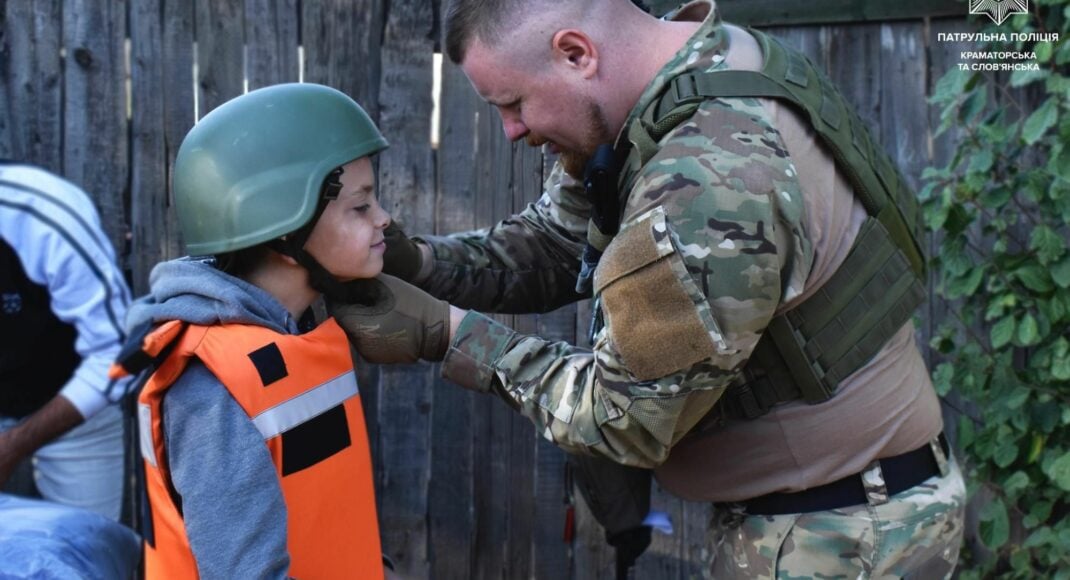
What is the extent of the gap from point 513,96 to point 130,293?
6.65ft

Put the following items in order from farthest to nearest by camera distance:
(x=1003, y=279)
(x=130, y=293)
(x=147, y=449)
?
(x=130, y=293), (x=1003, y=279), (x=147, y=449)

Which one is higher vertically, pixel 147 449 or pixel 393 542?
pixel 147 449

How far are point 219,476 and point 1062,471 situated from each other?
262 cm

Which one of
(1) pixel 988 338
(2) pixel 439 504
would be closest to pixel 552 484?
(2) pixel 439 504

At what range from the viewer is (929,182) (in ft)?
11.9

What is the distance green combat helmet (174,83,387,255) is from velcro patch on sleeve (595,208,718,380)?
24.6 inches

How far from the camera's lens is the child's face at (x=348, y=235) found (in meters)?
2.19

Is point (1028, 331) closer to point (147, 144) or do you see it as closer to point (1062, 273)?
point (1062, 273)

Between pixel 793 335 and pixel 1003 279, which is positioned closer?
pixel 793 335

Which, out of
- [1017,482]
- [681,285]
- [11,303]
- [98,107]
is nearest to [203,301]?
[681,285]

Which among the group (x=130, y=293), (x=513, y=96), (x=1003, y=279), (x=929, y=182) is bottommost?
(x=130, y=293)

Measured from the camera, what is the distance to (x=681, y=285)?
187cm

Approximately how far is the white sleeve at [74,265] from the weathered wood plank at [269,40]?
72 cm

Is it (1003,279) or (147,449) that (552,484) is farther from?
(147,449)
